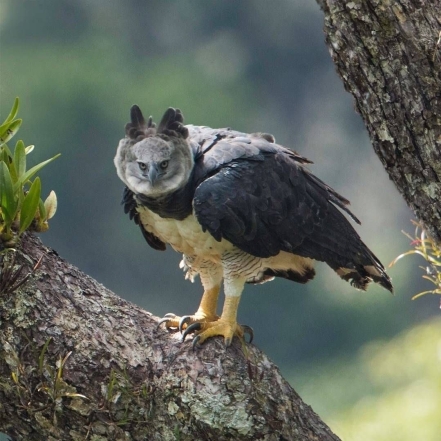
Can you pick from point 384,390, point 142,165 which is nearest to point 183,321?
point 142,165

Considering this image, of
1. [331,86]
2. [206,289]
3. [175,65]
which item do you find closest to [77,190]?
[175,65]

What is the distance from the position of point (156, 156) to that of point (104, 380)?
123 centimetres

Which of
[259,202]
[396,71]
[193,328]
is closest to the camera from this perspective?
[396,71]

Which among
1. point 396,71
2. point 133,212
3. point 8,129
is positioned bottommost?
point 8,129

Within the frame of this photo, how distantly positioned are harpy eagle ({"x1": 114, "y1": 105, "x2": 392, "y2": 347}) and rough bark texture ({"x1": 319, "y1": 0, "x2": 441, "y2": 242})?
0.83 m

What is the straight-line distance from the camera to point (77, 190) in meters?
15.5

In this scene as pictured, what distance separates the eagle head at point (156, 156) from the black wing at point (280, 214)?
0.56ft

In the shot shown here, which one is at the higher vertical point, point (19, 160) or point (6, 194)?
point (19, 160)

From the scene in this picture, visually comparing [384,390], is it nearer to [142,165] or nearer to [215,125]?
[215,125]

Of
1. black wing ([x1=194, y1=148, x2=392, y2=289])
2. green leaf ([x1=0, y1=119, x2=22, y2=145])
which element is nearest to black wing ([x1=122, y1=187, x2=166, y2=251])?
black wing ([x1=194, y1=148, x2=392, y2=289])

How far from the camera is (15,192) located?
3588mm

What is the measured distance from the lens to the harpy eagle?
423 cm

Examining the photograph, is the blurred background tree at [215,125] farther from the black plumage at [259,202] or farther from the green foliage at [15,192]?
the green foliage at [15,192]

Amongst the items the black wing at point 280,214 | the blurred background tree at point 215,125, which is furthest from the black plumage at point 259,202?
the blurred background tree at point 215,125
